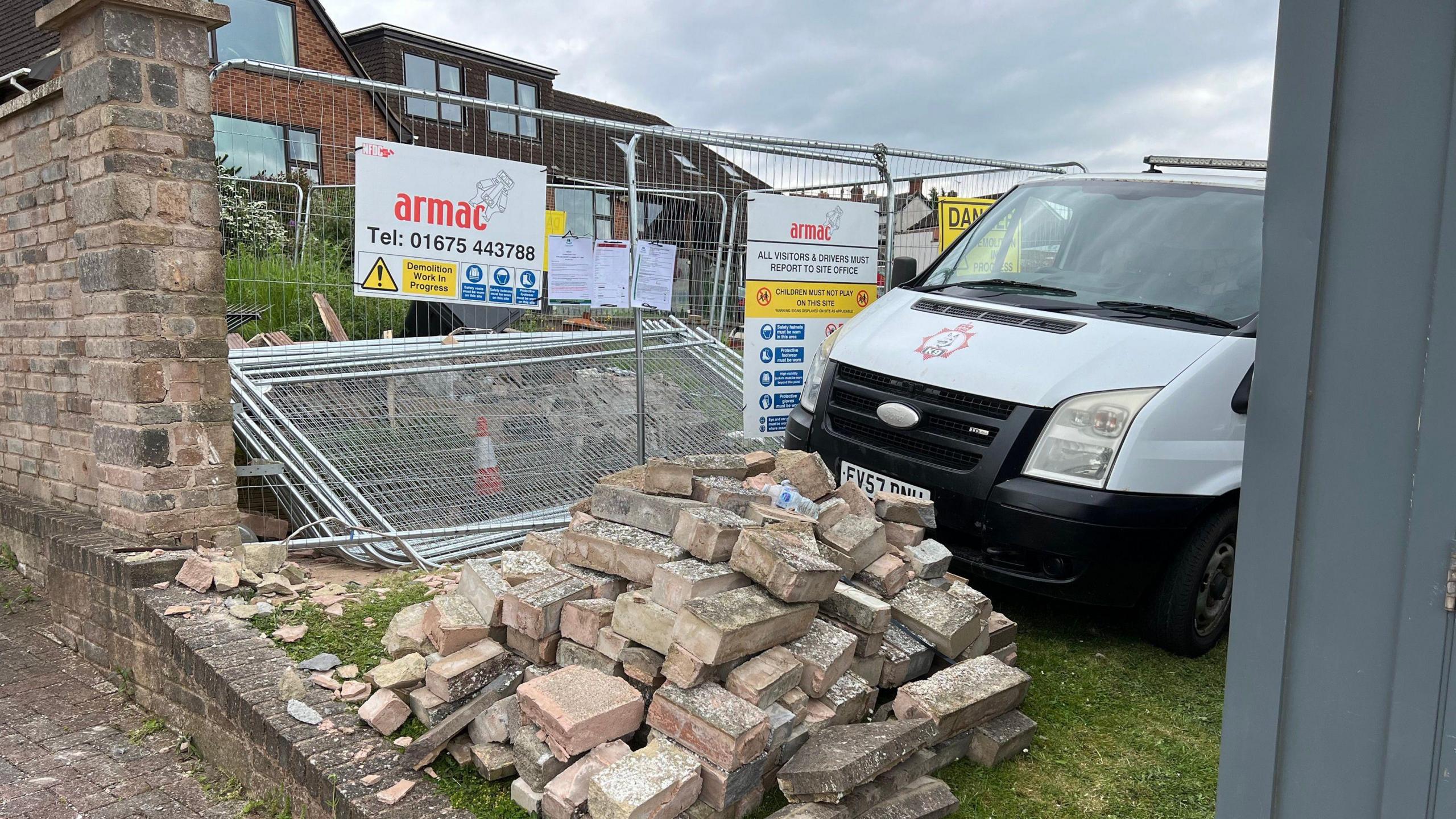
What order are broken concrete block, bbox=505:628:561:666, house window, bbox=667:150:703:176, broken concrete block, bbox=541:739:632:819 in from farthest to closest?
house window, bbox=667:150:703:176
broken concrete block, bbox=505:628:561:666
broken concrete block, bbox=541:739:632:819

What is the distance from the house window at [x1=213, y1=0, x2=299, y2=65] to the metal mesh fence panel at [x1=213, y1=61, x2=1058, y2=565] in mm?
16230

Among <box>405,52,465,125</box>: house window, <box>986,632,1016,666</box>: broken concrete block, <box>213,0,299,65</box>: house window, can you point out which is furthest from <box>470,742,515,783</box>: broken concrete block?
<box>405,52,465,125</box>: house window

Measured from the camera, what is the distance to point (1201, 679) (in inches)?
156

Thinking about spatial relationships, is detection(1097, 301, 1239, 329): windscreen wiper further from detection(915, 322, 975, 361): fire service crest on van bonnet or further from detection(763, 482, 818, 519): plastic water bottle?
detection(763, 482, 818, 519): plastic water bottle

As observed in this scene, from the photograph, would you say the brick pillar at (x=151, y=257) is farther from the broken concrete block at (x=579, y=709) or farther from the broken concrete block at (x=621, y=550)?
the broken concrete block at (x=579, y=709)

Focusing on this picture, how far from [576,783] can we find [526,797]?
217 millimetres

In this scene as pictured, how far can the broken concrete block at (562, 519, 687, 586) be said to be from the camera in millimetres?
3361

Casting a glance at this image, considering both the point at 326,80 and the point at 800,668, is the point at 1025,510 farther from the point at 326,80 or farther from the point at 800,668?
the point at 326,80

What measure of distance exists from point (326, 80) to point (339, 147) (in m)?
0.37

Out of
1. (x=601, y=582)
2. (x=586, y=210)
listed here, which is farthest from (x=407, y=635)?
(x=586, y=210)

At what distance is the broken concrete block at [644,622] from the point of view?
117 inches

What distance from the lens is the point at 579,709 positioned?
279cm

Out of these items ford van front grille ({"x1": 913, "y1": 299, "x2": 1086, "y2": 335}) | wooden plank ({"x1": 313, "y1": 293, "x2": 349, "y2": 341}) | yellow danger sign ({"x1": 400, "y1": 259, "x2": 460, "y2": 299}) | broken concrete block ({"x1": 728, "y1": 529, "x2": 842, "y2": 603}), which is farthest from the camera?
wooden plank ({"x1": 313, "y1": 293, "x2": 349, "y2": 341})

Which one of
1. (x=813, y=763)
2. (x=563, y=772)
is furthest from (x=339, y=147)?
(x=813, y=763)
